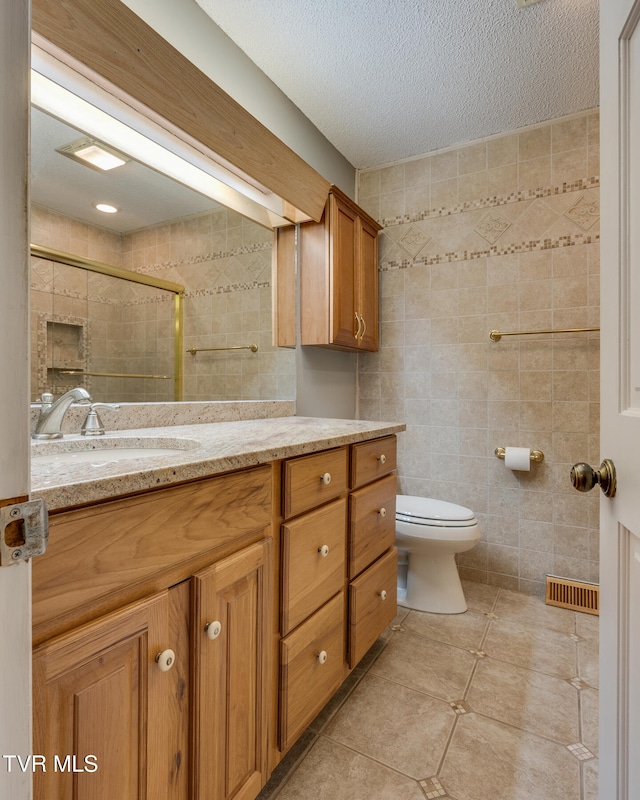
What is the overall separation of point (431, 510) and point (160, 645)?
62.6 inches

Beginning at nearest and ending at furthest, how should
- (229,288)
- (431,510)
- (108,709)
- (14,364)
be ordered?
1. (14,364)
2. (108,709)
3. (229,288)
4. (431,510)

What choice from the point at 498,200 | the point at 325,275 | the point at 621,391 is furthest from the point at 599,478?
the point at 498,200

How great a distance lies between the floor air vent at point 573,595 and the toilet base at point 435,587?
461mm

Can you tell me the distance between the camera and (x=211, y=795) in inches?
31.7

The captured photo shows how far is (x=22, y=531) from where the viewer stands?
380 mm

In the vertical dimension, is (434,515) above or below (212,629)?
below

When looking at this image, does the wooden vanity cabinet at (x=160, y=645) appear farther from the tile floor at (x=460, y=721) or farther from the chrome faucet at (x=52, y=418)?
the chrome faucet at (x=52, y=418)

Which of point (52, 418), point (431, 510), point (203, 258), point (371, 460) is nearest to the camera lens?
point (52, 418)

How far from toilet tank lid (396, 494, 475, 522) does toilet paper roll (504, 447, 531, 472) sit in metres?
0.34

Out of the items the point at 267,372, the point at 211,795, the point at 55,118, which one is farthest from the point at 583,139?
the point at 211,795

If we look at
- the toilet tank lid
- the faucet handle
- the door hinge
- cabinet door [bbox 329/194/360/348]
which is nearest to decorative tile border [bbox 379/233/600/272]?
cabinet door [bbox 329/194/360/348]

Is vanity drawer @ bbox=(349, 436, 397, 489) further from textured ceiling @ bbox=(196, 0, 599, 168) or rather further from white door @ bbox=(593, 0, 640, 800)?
textured ceiling @ bbox=(196, 0, 599, 168)

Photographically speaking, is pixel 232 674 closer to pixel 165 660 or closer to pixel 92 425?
pixel 165 660

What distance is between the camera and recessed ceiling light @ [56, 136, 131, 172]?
1200 millimetres
